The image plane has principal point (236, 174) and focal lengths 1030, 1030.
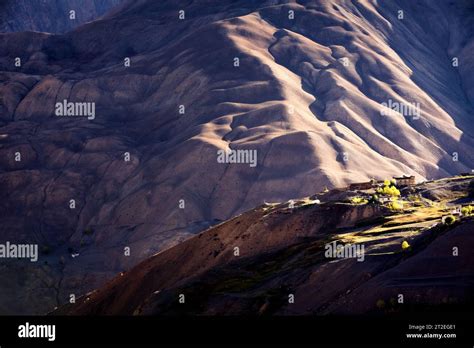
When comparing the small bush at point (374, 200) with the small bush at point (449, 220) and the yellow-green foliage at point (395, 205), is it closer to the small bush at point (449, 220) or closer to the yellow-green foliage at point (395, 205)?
the yellow-green foliage at point (395, 205)

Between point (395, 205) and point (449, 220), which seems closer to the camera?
point (449, 220)

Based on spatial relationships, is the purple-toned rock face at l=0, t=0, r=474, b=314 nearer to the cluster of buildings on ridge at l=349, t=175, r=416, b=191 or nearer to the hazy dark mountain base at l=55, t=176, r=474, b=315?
the cluster of buildings on ridge at l=349, t=175, r=416, b=191

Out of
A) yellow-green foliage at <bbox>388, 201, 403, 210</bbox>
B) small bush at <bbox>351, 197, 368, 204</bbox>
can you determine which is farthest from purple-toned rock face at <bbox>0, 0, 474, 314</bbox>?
yellow-green foliage at <bbox>388, 201, 403, 210</bbox>

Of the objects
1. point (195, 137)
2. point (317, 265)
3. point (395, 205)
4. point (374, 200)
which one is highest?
point (195, 137)

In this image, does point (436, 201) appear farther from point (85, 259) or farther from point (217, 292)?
point (85, 259)

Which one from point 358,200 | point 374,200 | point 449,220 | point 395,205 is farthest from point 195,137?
point 449,220

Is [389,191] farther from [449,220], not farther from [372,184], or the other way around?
[449,220]
